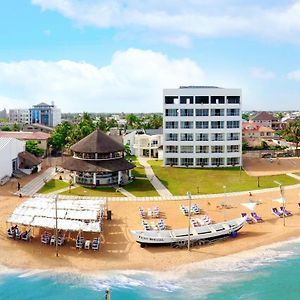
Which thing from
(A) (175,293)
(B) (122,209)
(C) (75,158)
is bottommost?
(A) (175,293)

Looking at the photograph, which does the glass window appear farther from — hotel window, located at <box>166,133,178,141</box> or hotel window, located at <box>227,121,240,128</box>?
hotel window, located at <box>166,133,178,141</box>

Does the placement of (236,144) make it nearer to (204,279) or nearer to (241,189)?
(241,189)

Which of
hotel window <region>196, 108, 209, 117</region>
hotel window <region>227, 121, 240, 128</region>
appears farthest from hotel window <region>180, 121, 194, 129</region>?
hotel window <region>227, 121, 240, 128</region>

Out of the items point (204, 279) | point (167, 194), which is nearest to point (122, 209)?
point (167, 194)

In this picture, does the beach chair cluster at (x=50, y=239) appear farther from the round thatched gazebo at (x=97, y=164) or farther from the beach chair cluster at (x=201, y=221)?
the round thatched gazebo at (x=97, y=164)

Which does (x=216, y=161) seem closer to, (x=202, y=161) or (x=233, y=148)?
(x=202, y=161)

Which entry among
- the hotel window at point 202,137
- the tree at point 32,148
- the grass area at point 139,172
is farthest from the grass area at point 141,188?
the tree at point 32,148

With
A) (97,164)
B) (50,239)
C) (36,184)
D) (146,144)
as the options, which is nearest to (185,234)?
(50,239)
